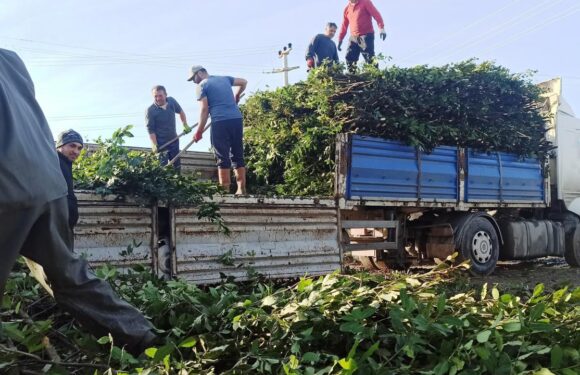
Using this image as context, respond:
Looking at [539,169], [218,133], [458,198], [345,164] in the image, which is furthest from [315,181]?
[539,169]

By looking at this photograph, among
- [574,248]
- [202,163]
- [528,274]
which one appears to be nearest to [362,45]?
[202,163]

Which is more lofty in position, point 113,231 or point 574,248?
point 113,231

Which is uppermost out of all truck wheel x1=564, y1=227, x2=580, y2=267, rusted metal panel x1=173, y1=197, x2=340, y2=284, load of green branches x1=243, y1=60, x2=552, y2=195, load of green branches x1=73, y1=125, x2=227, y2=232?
load of green branches x1=243, y1=60, x2=552, y2=195

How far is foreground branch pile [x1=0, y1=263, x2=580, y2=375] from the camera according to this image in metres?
2.18

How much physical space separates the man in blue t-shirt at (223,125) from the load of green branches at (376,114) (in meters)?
0.76

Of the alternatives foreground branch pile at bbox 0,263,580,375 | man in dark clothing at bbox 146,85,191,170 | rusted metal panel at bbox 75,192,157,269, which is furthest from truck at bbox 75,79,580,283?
foreground branch pile at bbox 0,263,580,375

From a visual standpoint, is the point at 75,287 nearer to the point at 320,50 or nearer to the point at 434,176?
the point at 434,176

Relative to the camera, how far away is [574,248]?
31.3 ft

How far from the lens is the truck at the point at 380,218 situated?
15.9ft

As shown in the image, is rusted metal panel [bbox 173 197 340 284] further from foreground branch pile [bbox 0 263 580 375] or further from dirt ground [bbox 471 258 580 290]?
dirt ground [bbox 471 258 580 290]

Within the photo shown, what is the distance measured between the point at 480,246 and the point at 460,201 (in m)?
0.76

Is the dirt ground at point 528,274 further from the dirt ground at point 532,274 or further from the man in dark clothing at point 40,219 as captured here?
the man in dark clothing at point 40,219

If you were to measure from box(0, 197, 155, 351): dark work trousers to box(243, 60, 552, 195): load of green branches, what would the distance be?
4.18 metres

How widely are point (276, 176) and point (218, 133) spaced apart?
4.20 feet
